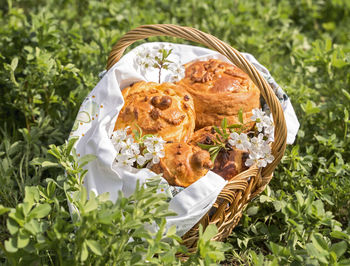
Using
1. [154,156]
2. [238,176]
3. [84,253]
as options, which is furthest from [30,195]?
[238,176]

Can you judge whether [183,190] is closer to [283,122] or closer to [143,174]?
[143,174]

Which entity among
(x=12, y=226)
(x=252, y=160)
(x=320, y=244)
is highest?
(x=252, y=160)

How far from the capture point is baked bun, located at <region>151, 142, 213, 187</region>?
2.14 meters

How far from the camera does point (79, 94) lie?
9.61 feet

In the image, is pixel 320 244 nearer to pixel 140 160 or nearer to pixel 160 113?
pixel 140 160

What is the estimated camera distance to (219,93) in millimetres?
2516

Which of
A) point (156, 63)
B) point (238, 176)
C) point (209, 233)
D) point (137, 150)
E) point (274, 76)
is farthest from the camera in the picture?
point (274, 76)

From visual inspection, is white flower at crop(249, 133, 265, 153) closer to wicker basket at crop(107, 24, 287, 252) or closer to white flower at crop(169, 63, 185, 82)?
wicker basket at crop(107, 24, 287, 252)

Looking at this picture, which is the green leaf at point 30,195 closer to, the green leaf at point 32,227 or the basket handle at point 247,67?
the green leaf at point 32,227

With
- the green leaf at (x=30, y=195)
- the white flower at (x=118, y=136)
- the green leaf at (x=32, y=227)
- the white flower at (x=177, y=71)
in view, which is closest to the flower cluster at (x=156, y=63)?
the white flower at (x=177, y=71)

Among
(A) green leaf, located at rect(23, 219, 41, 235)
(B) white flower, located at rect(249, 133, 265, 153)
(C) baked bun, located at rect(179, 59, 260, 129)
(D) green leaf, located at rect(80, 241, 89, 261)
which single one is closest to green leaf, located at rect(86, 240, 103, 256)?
(D) green leaf, located at rect(80, 241, 89, 261)

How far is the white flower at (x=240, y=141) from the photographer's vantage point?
212 centimetres

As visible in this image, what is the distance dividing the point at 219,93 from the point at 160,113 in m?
0.44

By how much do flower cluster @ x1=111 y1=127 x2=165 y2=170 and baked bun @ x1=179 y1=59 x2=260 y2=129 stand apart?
509 millimetres
